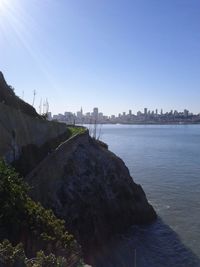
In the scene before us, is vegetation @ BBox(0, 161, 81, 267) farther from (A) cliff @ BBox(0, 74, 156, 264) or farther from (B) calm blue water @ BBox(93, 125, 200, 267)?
(B) calm blue water @ BBox(93, 125, 200, 267)

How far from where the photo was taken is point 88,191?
2725cm

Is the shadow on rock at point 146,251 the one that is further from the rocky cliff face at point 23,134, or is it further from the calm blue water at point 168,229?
the rocky cliff face at point 23,134

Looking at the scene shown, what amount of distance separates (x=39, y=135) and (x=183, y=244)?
506 inches

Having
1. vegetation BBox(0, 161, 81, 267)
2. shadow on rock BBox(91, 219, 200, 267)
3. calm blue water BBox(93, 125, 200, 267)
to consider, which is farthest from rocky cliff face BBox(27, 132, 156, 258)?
vegetation BBox(0, 161, 81, 267)

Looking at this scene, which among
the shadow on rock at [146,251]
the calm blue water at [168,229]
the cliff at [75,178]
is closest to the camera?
the shadow on rock at [146,251]

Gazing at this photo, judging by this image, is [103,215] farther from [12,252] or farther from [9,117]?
[12,252]

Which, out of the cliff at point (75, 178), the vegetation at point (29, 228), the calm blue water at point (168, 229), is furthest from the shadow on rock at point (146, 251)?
the vegetation at point (29, 228)

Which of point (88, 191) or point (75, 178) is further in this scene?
point (75, 178)

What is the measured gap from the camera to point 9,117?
27766 mm

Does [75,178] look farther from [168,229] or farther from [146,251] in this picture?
[168,229]

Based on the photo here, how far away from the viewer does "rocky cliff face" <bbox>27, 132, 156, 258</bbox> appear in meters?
25.0

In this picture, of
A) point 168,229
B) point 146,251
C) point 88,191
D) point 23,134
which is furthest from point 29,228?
point 168,229

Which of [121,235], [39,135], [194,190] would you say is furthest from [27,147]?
[194,190]

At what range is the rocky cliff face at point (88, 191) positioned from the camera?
25.0 metres
